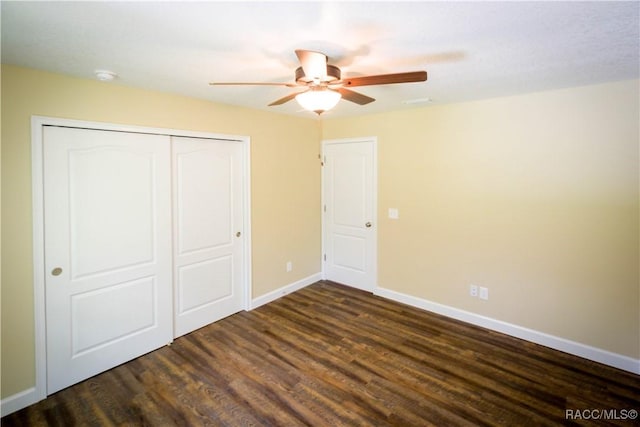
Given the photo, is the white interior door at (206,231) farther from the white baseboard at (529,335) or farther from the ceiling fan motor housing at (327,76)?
the white baseboard at (529,335)

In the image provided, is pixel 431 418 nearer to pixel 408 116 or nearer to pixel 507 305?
pixel 507 305

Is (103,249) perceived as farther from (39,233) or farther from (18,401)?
(18,401)

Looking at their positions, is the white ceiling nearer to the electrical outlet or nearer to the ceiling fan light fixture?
the ceiling fan light fixture

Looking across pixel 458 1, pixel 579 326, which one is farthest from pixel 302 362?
pixel 458 1

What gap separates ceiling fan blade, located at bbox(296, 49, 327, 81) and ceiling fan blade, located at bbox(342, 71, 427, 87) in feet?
0.48

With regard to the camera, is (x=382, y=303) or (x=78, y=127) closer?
(x=78, y=127)

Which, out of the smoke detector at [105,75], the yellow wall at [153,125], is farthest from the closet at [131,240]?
the smoke detector at [105,75]

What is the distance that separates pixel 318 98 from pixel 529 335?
9.84ft

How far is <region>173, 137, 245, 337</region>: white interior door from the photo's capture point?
10.2 feet

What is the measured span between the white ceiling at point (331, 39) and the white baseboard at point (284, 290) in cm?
251

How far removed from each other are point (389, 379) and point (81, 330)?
2.48 meters

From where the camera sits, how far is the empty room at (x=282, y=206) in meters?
1.75

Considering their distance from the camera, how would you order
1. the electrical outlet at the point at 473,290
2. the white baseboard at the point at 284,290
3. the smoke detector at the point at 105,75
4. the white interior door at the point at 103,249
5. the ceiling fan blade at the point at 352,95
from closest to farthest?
the ceiling fan blade at the point at 352,95 < the smoke detector at the point at 105,75 < the white interior door at the point at 103,249 < the electrical outlet at the point at 473,290 < the white baseboard at the point at 284,290

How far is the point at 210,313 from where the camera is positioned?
11.3ft
